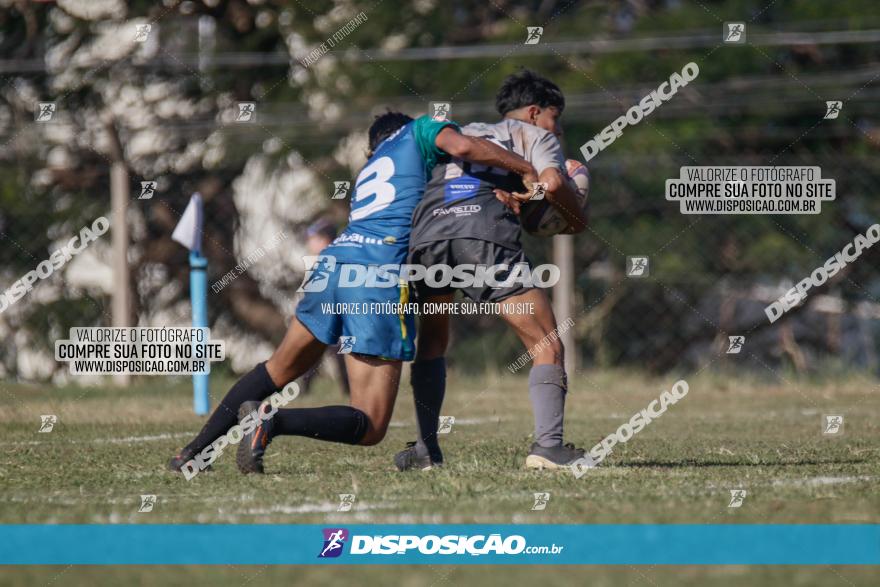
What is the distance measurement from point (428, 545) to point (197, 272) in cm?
591

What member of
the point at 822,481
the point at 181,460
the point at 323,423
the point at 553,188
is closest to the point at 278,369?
the point at 323,423

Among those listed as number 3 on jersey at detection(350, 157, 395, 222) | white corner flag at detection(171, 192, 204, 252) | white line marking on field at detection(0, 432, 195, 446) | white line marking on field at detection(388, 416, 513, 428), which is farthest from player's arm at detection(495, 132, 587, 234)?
white corner flag at detection(171, 192, 204, 252)

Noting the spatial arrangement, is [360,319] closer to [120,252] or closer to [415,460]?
[415,460]

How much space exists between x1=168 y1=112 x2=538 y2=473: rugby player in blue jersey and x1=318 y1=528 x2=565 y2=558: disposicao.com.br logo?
152 cm

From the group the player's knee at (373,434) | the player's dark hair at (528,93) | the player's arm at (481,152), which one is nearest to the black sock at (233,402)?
the player's knee at (373,434)

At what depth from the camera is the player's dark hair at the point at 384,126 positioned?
633cm

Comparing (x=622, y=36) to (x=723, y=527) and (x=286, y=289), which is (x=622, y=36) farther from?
(x=723, y=527)

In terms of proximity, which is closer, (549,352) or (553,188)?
(553,188)

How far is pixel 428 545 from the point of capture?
13.8ft

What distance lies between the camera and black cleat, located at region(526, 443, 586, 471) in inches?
236

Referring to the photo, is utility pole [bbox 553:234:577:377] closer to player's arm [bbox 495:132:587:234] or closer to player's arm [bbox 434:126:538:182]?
player's arm [bbox 495:132:587:234]

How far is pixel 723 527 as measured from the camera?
430cm

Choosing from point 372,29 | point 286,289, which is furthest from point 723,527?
point 372,29

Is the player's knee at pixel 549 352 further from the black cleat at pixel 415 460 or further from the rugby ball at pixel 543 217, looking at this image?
the black cleat at pixel 415 460
